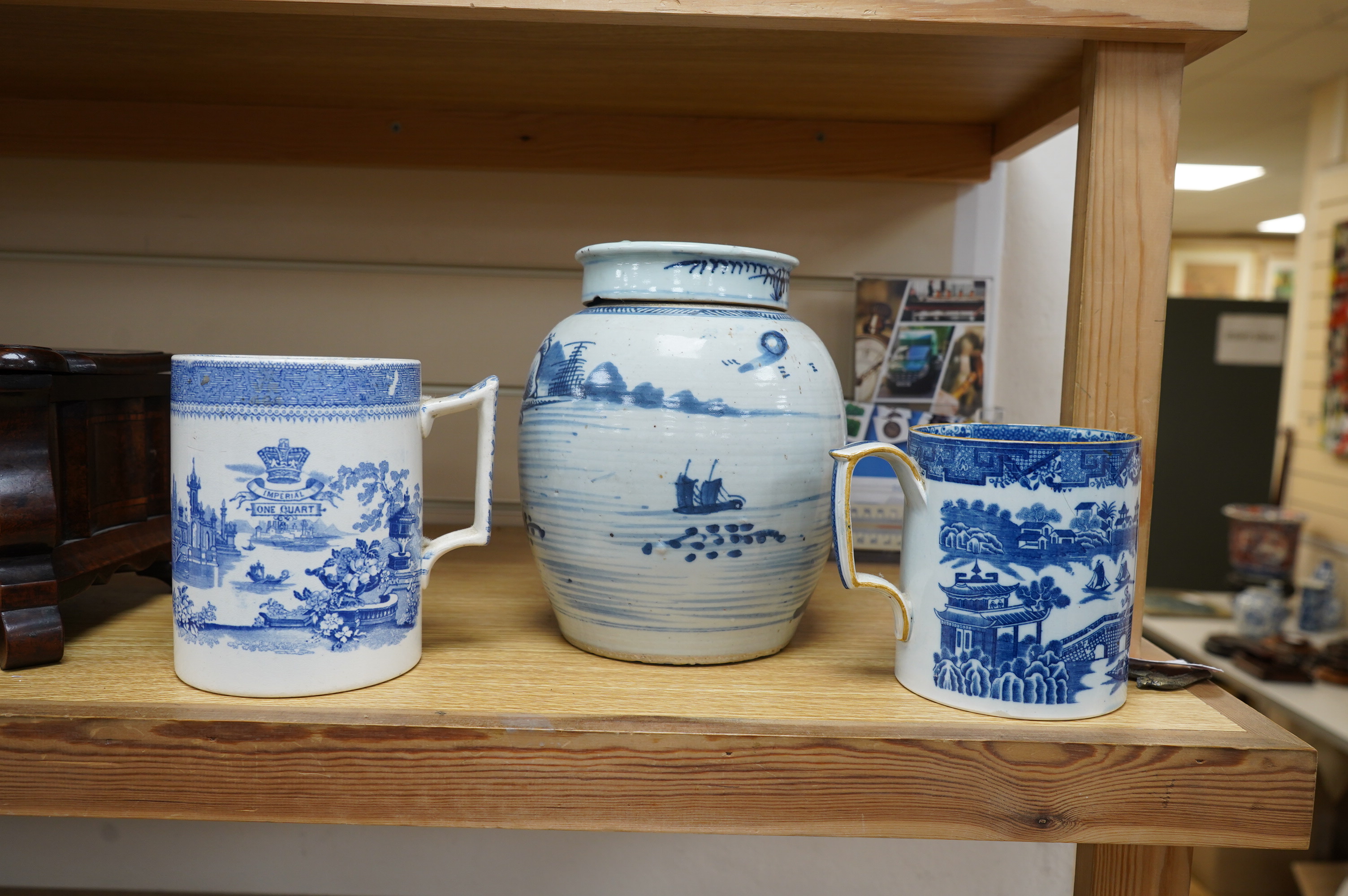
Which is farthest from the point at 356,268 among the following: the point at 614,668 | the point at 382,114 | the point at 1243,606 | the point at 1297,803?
the point at 1243,606

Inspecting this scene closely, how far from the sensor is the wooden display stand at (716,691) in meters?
0.49

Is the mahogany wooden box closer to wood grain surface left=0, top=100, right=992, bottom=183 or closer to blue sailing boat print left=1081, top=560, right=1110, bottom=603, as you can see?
wood grain surface left=0, top=100, right=992, bottom=183

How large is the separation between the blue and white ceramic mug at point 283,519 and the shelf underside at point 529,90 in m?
0.24

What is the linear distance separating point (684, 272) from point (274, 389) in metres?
0.26

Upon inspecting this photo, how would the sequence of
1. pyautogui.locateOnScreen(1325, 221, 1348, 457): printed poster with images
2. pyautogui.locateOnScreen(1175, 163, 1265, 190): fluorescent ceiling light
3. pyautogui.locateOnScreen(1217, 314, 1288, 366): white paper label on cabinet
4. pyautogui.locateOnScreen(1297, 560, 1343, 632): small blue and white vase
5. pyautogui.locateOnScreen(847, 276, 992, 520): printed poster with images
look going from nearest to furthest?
1. pyautogui.locateOnScreen(847, 276, 992, 520): printed poster with images
2. pyautogui.locateOnScreen(1297, 560, 1343, 632): small blue and white vase
3. pyautogui.locateOnScreen(1217, 314, 1288, 366): white paper label on cabinet
4. pyautogui.locateOnScreen(1325, 221, 1348, 457): printed poster with images
5. pyautogui.locateOnScreen(1175, 163, 1265, 190): fluorescent ceiling light

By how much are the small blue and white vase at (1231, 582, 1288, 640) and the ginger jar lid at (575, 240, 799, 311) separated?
247 centimetres

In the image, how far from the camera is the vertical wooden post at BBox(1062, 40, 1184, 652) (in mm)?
572

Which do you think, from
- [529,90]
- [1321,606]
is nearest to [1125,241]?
[529,90]

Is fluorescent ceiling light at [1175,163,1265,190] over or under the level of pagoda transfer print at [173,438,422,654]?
over

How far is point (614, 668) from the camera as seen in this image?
58 cm

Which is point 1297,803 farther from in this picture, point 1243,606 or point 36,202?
point 1243,606

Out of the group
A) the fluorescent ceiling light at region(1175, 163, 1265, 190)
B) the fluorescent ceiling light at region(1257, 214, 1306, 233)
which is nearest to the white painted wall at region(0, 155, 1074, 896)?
the fluorescent ceiling light at region(1175, 163, 1265, 190)

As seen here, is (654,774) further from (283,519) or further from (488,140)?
(488,140)

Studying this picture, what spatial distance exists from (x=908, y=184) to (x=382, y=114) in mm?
557
